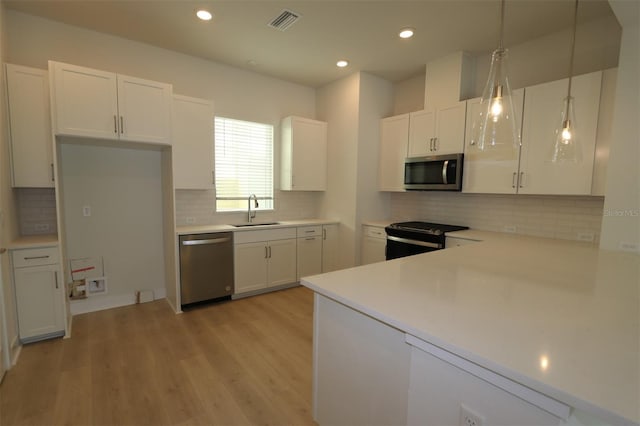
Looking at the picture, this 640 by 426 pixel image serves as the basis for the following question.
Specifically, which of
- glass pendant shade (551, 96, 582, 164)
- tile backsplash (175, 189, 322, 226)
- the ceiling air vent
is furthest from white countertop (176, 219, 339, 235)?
glass pendant shade (551, 96, 582, 164)

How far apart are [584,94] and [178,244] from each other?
4110 mm

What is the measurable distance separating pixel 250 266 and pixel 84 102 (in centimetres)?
237

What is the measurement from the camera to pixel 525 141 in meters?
2.95

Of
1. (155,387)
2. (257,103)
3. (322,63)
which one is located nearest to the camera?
(155,387)

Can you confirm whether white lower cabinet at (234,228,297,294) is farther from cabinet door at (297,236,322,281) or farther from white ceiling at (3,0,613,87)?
white ceiling at (3,0,613,87)

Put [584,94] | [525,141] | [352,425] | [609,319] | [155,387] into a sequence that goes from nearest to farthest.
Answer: [609,319]
[352,425]
[155,387]
[584,94]
[525,141]

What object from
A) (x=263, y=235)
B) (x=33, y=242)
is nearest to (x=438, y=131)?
(x=263, y=235)

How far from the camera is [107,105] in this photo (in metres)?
2.87

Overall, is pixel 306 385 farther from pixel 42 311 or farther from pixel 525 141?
pixel 525 141

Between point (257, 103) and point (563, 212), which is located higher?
point (257, 103)

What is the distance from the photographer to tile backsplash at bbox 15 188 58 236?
116 inches

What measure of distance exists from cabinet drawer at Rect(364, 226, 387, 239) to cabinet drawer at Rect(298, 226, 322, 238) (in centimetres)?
67

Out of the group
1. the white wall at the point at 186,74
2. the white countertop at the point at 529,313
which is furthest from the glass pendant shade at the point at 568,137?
the white wall at the point at 186,74

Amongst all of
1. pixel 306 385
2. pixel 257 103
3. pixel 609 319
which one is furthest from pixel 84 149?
pixel 609 319
